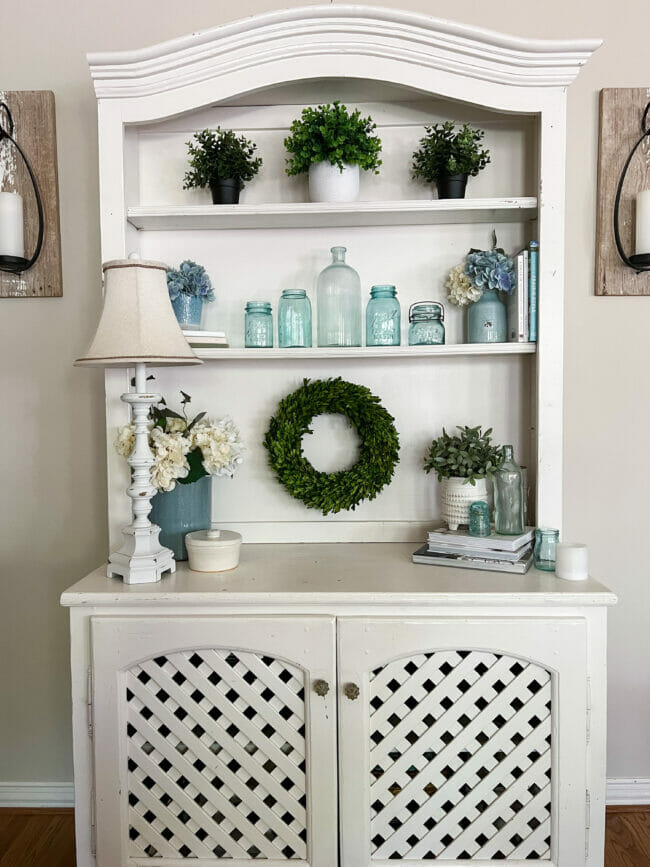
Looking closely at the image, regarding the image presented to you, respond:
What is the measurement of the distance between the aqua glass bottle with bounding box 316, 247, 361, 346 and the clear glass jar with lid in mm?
166

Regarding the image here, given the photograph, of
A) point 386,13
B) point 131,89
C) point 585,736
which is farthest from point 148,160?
point 585,736

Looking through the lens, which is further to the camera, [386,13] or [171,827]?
[386,13]

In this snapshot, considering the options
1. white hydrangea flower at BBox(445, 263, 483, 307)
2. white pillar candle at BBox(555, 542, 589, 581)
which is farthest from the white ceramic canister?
white hydrangea flower at BBox(445, 263, 483, 307)

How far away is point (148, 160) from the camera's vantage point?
6.72 feet

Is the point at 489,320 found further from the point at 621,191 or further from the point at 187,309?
the point at 187,309

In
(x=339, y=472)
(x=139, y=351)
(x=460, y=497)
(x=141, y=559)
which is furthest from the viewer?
(x=339, y=472)

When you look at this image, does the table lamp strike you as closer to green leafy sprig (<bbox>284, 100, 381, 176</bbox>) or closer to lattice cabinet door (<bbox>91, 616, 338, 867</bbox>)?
lattice cabinet door (<bbox>91, 616, 338, 867</bbox>)

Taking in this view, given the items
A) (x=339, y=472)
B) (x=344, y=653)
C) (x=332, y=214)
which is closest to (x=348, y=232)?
(x=332, y=214)

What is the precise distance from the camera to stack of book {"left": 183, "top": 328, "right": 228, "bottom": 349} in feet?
6.07

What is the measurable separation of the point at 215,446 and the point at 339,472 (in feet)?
1.33

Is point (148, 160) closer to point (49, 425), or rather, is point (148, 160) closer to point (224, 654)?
point (49, 425)

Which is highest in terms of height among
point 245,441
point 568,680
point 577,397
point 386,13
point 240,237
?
point 386,13

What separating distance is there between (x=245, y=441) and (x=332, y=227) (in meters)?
0.70

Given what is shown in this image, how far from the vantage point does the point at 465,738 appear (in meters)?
1.57
